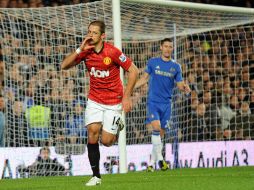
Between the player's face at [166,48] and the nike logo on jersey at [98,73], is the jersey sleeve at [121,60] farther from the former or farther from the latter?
the player's face at [166,48]

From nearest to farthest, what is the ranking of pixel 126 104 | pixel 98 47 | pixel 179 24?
pixel 126 104, pixel 98 47, pixel 179 24

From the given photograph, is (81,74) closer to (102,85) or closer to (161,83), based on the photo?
(161,83)

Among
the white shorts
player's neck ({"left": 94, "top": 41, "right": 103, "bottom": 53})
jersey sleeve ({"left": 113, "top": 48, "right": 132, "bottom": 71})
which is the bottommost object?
the white shorts

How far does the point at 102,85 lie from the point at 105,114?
1.18 ft

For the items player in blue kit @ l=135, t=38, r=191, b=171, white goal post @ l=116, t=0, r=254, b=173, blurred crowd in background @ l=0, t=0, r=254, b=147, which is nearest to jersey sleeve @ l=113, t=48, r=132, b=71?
white goal post @ l=116, t=0, r=254, b=173

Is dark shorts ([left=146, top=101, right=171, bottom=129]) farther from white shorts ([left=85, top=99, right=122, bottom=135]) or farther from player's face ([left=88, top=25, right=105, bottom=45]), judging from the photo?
player's face ([left=88, top=25, right=105, bottom=45])

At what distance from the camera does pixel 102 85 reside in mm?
9859

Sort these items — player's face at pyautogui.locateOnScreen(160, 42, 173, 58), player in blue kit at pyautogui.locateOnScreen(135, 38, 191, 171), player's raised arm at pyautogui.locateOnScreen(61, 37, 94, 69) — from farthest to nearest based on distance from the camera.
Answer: player in blue kit at pyautogui.locateOnScreen(135, 38, 191, 171) → player's face at pyautogui.locateOnScreen(160, 42, 173, 58) → player's raised arm at pyautogui.locateOnScreen(61, 37, 94, 69)

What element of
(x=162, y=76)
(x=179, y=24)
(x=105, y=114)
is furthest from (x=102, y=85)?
(x=179, y=24)

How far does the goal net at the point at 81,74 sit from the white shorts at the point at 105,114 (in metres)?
4.44

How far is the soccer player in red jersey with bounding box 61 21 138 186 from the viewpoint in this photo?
375 inches

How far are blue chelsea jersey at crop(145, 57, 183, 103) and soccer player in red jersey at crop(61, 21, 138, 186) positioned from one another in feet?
12.9

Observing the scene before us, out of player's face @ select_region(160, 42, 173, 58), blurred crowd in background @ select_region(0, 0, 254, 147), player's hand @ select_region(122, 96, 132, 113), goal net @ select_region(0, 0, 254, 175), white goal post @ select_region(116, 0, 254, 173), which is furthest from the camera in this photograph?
blurred crowd in background @ select_region(0, 0, 254, 147)

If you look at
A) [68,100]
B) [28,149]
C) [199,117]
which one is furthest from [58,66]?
[199,117]
